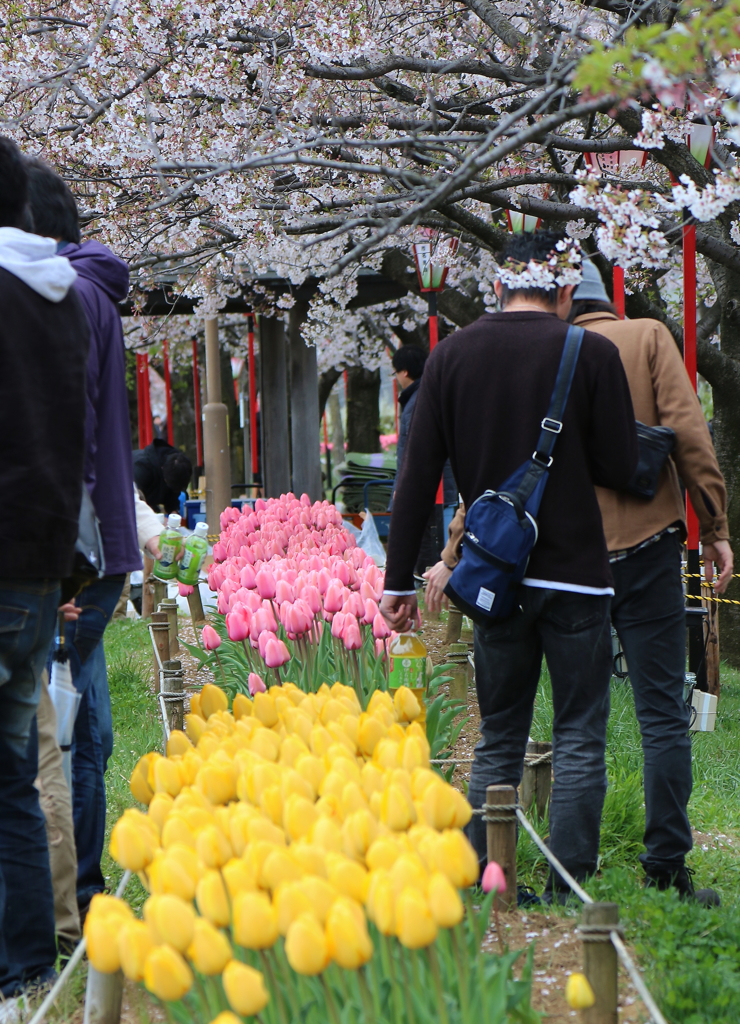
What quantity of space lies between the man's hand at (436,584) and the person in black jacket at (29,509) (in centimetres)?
107

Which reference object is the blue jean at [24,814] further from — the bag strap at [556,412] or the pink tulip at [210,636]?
the pink tulip at [210,636]

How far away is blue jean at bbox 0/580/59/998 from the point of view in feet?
8.17

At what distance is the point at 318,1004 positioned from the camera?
183 centimetres

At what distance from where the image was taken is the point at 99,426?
3.04 m

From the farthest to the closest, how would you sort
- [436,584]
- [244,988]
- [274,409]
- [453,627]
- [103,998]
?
[274,409] → [453,627] → [436,584] → [103,998] → [244,988]

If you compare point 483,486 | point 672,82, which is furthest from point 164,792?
point 672,82

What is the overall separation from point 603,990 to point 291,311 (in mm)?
11800

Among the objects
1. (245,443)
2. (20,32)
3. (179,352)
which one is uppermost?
(20,32)

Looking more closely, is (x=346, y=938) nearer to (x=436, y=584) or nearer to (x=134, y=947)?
(x=134, y=947)

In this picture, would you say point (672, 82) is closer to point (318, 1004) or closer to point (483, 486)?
point (483, 486)

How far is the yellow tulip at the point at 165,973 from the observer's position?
1.55 meters

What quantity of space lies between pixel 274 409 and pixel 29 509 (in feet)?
37.3

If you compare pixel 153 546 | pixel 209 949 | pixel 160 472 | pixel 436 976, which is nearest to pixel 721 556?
pixel 153 546

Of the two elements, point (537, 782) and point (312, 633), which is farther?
point (312, 633)
